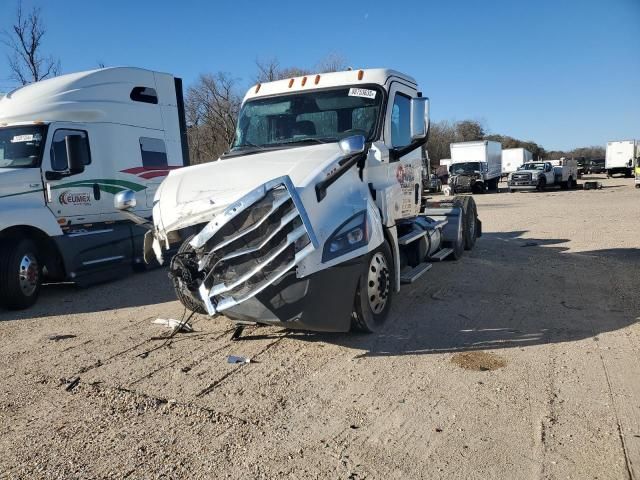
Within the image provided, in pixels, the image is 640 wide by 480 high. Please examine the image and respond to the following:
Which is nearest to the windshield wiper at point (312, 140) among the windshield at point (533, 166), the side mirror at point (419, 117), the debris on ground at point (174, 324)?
the side mirror at point (419, 117)

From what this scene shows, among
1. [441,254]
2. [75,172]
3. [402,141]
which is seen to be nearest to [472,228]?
[441,254]

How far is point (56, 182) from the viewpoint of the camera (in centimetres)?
817

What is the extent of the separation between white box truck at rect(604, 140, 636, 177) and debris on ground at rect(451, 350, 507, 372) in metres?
48.4

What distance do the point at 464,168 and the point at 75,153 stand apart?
2885 cm

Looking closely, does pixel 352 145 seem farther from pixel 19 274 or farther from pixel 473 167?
pixel 473 167

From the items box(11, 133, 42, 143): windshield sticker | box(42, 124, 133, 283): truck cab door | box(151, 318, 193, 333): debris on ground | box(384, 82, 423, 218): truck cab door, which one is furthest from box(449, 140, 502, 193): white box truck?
box(151, 318, 193, 333): debris on ground

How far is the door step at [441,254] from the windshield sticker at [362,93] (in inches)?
123

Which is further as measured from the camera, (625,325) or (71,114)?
(71,114)

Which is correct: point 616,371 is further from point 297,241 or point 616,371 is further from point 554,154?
point 554,154

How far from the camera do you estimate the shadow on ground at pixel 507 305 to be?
5066mm

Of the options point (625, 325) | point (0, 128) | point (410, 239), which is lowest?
point (625, 325)

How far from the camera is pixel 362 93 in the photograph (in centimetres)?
599

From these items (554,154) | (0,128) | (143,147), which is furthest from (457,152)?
(554,154)

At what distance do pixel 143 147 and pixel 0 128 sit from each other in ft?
7.93
